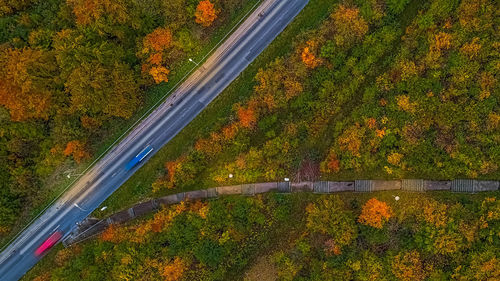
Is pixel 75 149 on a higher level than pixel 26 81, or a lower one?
lower

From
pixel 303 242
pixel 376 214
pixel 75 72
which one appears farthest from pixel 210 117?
pixel 376 214

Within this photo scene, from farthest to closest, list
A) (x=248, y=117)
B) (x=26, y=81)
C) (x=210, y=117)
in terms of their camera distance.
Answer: (x=210, y=117) → (x=248, y=117) → (x=26, y=81)

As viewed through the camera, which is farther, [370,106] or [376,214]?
[370,106]

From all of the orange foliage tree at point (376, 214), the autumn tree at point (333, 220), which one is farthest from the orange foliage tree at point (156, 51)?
the orange foliage tree at point (376, 214)

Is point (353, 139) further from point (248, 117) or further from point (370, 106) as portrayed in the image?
point (248, 117)

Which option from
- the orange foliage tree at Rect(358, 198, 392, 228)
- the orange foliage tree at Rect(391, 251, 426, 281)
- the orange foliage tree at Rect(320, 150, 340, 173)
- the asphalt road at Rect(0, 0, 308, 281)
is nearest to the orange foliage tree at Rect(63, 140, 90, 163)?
the asphalt road at Rect(0, 0, 308, 281)

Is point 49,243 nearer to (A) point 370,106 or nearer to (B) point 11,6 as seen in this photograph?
(B) point 11,6

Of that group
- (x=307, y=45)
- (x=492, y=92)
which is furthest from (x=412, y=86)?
(x=307, y=45)

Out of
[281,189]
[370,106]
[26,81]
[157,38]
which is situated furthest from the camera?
[157,38]

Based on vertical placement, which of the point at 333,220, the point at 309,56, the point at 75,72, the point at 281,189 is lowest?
the point at 333,220
